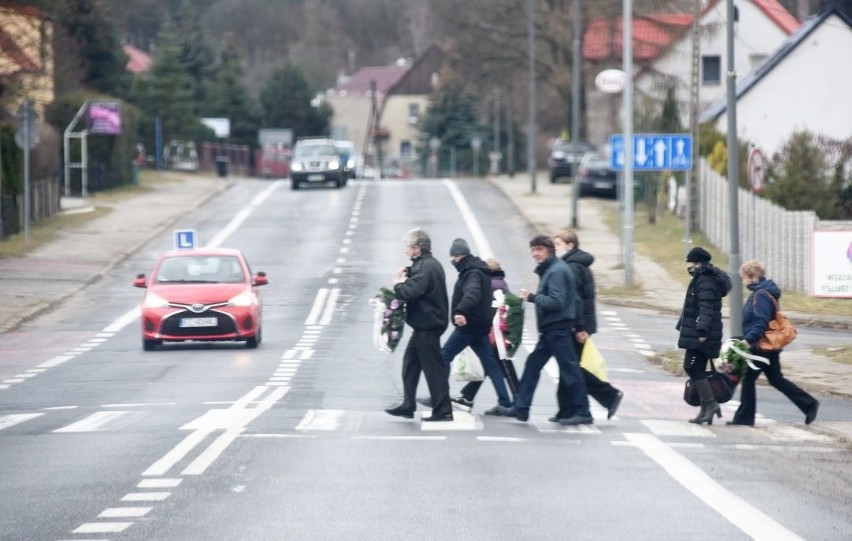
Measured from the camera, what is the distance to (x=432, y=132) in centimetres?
11044

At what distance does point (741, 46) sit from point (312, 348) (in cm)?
6149

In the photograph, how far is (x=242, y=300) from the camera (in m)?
24.2

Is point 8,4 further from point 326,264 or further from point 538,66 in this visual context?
point 538,66

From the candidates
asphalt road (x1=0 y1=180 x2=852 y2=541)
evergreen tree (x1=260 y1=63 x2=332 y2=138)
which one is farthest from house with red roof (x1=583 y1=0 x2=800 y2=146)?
asphalt road (x1=0 y1=180 x2=852 y2=541)

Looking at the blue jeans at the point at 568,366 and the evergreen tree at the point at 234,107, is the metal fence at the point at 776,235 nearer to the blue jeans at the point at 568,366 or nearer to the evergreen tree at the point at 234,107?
the blue jeans at the point at 568,366

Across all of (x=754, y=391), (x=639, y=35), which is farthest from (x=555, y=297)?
(x=639, y=35)

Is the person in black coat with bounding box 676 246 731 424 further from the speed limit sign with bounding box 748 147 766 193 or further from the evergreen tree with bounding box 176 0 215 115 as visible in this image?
the evergreen tree with bounding box 176 0 215 115

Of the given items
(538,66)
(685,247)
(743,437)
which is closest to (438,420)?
(743,437)

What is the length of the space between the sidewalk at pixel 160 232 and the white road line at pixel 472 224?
174 cm

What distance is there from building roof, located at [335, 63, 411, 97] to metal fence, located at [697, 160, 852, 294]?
100388mm

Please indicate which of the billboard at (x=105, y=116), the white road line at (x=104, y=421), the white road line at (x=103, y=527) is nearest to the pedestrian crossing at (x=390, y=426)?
the white road line at (x=104, y=421)

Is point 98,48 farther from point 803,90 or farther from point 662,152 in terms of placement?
point 662,152

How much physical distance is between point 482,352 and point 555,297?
1.33m

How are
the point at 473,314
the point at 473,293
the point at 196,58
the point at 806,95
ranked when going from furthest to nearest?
the point at 196,58 → the point at 806,95 → the point at 473,314 → the point at 473,293
